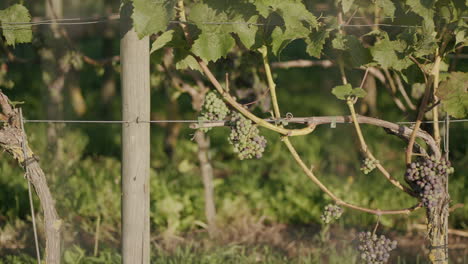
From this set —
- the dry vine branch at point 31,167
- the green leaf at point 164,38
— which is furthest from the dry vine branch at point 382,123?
the dry vine branch at point 31,167

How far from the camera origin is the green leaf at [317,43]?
265 centimetres

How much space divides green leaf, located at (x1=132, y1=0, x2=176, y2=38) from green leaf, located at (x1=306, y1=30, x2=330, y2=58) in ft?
2.00

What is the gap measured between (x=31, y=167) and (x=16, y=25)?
2.26 ft

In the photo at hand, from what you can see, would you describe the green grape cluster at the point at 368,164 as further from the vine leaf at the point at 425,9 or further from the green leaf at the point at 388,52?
the vine leaf at the point at 425,9

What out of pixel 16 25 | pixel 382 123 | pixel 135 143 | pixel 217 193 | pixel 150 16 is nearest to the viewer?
pixel 150 16

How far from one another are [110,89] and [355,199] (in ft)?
12.4

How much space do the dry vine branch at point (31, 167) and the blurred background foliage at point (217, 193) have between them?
0.62 m

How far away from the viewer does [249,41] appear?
272 centimetres

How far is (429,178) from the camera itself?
2746 mm

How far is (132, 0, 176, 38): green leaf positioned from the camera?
247 cm

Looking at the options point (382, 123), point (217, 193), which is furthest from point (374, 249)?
point (217, 193)

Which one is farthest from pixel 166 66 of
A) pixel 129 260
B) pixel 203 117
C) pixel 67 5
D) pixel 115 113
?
pixel 67 5

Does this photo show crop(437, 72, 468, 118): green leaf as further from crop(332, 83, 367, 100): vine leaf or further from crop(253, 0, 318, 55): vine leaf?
crop(253, 0, 318, 55): vine leaf

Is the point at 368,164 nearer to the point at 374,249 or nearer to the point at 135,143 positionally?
the point at 374,249
